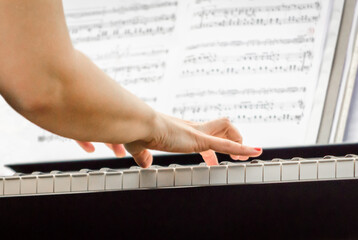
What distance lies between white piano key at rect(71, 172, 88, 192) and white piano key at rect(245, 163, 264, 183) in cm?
28

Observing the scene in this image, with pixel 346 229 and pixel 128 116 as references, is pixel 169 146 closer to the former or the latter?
pixel 128 116

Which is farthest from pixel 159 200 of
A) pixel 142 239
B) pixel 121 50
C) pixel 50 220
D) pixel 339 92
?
pixel 121 50

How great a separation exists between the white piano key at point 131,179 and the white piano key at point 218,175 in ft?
0.42

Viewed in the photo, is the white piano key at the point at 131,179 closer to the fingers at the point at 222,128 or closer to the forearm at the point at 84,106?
the forearm at the point at 84,106

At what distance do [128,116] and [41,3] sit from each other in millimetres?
249

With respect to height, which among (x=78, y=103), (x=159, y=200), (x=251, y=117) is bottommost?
(x=159, y=200)

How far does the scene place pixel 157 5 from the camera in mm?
1749

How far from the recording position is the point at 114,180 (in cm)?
109

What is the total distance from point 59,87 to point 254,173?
0.37m

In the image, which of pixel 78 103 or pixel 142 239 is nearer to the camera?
pixel 78 103

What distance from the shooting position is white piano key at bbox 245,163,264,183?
1.04 meters

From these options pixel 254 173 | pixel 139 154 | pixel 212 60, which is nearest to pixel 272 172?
pixel 254 173

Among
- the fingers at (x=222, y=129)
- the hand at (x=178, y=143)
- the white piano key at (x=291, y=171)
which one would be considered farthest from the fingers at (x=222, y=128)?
the white piano key at (x=291, y=171)

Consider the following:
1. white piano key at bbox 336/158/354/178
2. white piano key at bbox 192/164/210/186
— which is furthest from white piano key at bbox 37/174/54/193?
white piano key at bbox 336/158/354/178
